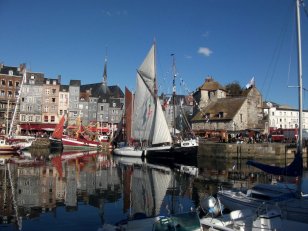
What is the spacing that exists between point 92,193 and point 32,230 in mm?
10195

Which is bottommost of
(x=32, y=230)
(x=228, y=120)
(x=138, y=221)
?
(x=32, y=230)

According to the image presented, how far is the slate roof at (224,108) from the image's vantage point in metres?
77.3

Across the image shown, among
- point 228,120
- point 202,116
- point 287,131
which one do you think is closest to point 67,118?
point 202,116

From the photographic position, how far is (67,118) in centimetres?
10856

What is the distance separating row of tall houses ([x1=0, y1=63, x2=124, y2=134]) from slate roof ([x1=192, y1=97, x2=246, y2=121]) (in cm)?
3691

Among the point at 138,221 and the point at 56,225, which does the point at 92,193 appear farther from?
the point at 138,221

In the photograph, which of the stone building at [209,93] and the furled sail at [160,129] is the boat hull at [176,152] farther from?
the stone building at [209,93]

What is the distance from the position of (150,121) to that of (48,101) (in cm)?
5999

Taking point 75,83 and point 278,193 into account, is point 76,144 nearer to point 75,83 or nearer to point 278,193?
point 75,83

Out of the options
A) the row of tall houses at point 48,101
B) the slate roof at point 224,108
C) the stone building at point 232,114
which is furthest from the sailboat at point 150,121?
the row of tall houses at point 48,101

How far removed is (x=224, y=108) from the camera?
80.1 m

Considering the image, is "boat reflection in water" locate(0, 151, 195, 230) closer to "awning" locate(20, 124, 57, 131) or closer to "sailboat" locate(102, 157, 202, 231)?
"sailboat" locate(102, 157, 202, 231)

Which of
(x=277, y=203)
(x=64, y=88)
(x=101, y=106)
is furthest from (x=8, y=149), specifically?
(x=277, y=203)

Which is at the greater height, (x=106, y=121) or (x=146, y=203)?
(x=106, y=121)
